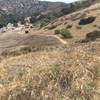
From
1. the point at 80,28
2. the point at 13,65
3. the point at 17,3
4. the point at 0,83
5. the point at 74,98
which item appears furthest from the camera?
the point at 17,3

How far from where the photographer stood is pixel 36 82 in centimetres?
915

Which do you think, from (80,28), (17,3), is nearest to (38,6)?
(17,3)

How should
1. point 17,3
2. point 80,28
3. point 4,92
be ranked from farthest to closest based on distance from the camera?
point 17,3, point 80,28, point 4,92

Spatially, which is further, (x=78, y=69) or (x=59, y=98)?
(x=78, y=69)

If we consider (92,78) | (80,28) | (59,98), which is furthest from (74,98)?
(80,28)

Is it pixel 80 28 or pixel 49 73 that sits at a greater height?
pixel 49 73

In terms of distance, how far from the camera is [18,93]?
29.2 feet

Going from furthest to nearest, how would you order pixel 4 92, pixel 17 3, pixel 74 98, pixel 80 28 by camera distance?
Result: pixel 17 3
pixel 80 28
pixel 4 92
pixel 74 98

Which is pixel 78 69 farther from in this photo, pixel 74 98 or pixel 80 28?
pixel 80 28

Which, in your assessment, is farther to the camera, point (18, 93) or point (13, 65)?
point (13, 65)

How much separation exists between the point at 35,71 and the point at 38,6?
179 meters

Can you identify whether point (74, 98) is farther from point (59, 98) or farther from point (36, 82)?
point (36, 82)

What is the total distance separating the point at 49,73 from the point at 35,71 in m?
0.42

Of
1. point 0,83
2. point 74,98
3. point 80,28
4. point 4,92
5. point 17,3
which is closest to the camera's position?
point 74,98
